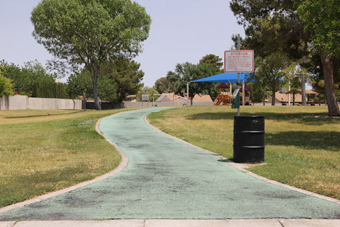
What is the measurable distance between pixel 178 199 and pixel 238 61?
20.3 feet

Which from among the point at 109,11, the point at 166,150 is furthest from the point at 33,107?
the point at 166,150

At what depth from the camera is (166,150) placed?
11.8 m

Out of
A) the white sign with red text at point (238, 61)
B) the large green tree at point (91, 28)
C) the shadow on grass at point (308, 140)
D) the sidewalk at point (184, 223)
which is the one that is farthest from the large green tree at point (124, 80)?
the sidewalk at point (184, 223)

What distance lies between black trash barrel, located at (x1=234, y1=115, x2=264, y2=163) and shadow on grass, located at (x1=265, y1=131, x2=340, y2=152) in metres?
4.54

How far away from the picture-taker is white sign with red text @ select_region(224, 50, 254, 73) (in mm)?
10352

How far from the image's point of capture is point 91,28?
128ft

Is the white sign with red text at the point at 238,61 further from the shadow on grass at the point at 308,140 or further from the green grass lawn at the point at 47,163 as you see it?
the shadow on grass at the point at 308,140

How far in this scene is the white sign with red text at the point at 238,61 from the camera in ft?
34.0

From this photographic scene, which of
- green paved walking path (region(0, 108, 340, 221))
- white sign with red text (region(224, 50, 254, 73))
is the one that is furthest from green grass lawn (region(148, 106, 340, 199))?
white sign with red text (region(224, 50, 254, 73))

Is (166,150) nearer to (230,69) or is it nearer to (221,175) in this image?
(230,69)

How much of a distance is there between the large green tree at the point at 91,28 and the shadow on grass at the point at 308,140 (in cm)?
2775

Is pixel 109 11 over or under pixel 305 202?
over

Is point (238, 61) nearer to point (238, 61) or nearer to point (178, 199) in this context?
point (238, 61)

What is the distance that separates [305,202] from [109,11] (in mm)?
39972
